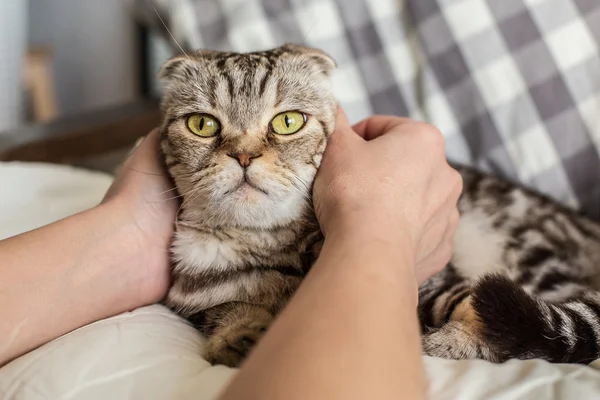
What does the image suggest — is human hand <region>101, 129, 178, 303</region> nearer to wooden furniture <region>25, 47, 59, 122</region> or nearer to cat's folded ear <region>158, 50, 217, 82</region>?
cat's folded ear <region>158, 50, 217, 82</region>

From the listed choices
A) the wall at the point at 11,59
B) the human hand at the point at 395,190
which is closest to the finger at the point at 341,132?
the human hand at the point at 395,190

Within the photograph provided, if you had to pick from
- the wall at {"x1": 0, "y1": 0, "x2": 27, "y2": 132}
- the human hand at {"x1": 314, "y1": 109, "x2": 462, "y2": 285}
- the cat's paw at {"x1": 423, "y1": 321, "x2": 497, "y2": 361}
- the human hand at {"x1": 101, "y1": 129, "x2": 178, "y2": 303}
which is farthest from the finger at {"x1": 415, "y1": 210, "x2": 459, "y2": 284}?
the wall at {"x1": 0, "y1": 0, "x2": 27, "y2": 132}

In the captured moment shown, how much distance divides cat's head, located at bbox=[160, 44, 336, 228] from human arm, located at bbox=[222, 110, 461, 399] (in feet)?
0.20

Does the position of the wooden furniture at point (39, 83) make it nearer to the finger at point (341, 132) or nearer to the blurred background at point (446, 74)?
the blurred background at point (446, 74)

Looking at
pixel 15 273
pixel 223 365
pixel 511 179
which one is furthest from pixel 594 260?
pixel 15 273

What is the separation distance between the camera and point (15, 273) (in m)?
0.77

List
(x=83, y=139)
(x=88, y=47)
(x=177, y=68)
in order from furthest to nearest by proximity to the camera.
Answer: (x=88, y=47), (x=83, y=139), (x=177, y=68)

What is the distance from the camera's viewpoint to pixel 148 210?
3.05 ft

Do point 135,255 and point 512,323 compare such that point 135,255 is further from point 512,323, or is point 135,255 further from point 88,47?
point 88,47

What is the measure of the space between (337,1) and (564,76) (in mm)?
636

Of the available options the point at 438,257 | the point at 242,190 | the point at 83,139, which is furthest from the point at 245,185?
the point at 83,139

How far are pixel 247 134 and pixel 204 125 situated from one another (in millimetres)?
87

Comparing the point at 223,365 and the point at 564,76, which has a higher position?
the point at 564,76

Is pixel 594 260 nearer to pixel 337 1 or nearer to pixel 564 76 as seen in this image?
pixel 564 76
